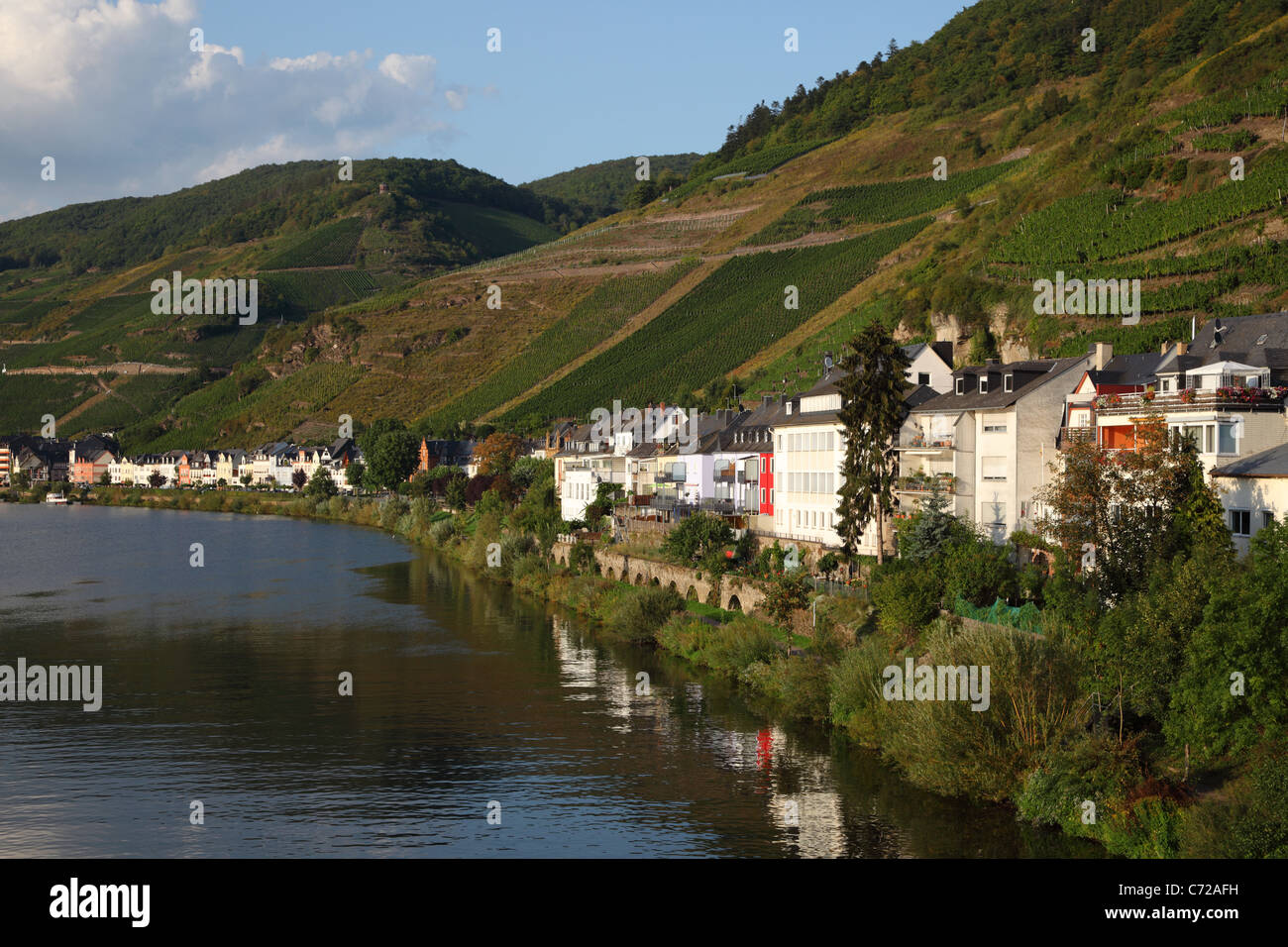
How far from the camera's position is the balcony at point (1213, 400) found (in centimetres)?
3956

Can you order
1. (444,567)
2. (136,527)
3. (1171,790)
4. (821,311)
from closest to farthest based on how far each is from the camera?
1. (1171,790)
2. (444,567)
3. (136,527)
4. (821,311)

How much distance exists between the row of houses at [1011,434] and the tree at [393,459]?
70785 millimetres

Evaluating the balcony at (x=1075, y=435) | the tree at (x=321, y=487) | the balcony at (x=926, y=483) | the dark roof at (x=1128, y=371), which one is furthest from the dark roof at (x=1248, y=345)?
the tree at (x=321, y=487)

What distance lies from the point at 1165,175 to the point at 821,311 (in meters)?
55.9

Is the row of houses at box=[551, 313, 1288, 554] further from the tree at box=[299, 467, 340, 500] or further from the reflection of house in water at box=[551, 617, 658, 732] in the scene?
the tree at box=[299, 467, 340, 500]

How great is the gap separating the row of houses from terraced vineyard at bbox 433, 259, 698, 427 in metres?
89.3

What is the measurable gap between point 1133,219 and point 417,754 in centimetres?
6454

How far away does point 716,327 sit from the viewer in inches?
6029

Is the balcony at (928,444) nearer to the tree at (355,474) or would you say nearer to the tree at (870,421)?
the tree at (870,421)

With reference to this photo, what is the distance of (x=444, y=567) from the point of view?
92.4 meters

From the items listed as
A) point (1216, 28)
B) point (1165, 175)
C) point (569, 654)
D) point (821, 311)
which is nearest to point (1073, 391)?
point (569, 654)

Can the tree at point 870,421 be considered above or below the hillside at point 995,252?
below

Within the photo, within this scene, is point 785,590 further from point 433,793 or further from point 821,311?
point 821,311

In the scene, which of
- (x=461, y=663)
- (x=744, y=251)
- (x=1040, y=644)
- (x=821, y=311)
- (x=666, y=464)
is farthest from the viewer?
(x=744, y=251)
